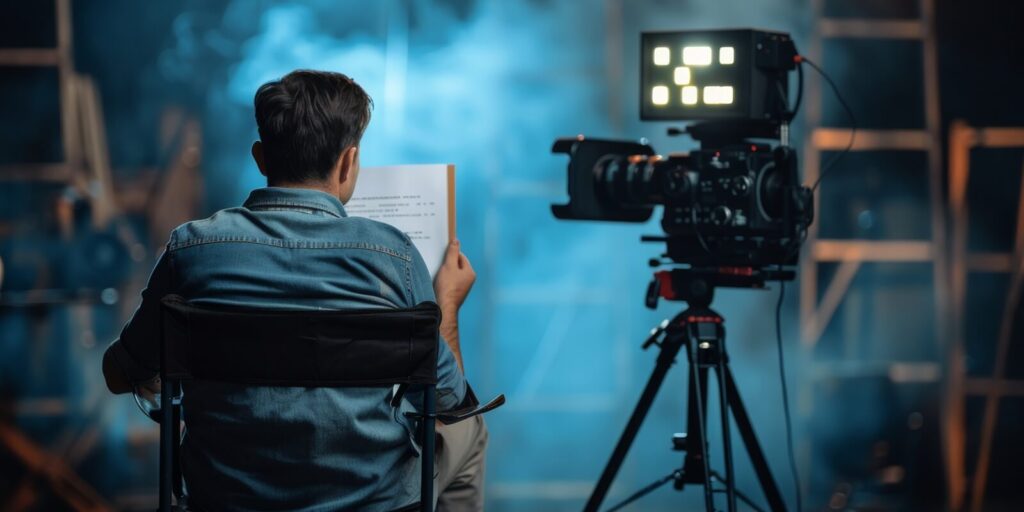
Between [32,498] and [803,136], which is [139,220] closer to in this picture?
[32,498]

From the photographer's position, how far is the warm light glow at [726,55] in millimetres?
2662

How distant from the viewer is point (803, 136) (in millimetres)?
3988

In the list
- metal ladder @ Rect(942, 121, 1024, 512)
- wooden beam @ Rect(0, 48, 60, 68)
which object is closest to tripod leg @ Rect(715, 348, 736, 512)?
metal ladder @ Rect(942, 121, 1024, 512)

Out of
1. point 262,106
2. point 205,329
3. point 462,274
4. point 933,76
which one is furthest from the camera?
point 933,76

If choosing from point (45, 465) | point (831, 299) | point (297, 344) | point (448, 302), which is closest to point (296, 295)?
point (297, 344)

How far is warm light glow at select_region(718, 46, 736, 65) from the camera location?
8.73 feet

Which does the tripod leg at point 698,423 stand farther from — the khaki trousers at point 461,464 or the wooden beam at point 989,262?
the wooden beam at point 989,262

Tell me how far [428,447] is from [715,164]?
1.31m

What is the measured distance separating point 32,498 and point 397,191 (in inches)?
107

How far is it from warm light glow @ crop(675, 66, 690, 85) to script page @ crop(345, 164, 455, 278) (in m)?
0.90

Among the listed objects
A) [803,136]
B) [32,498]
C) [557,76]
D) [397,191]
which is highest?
[557,76]

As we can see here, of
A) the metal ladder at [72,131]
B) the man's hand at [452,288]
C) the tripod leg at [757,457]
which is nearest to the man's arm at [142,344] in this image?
the man's hand at [452,288]

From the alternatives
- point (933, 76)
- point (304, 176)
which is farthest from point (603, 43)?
point (304, 176)

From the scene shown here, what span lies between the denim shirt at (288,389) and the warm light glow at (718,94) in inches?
51.3
